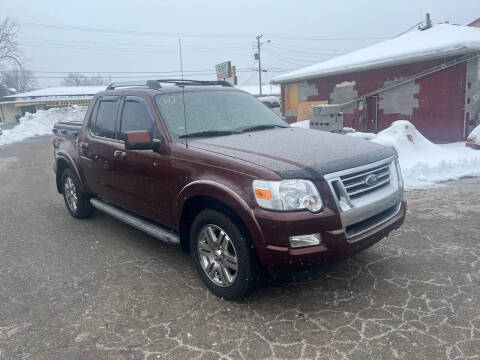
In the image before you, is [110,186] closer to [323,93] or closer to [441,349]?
[441,349]

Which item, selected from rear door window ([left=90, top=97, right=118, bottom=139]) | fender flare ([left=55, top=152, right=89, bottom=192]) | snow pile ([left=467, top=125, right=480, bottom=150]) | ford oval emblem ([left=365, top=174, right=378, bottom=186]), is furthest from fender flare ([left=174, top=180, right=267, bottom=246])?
snow pile ([left=467, top=125, right=480, bottom=150])

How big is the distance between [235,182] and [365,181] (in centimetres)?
109

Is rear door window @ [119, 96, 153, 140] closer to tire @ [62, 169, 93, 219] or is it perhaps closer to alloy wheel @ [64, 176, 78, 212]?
tire @ [62, 169, 93, 219]

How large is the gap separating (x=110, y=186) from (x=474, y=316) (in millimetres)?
3970

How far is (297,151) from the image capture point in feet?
11.1

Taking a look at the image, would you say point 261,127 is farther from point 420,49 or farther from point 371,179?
point 420,49

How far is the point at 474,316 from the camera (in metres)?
3.09

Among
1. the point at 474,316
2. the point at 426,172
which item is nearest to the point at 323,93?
the point at 426,172

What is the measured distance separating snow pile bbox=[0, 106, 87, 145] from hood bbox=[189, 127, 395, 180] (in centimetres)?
2363

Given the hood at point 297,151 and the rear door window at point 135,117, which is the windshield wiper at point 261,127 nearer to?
the hood at point 297,151

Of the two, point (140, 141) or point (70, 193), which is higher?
point (140, 141)

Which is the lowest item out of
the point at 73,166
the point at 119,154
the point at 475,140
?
the point at 475,140

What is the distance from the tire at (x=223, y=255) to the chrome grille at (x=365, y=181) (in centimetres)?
91

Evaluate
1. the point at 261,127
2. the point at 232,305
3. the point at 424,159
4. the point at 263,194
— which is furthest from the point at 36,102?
the point at 263,194
